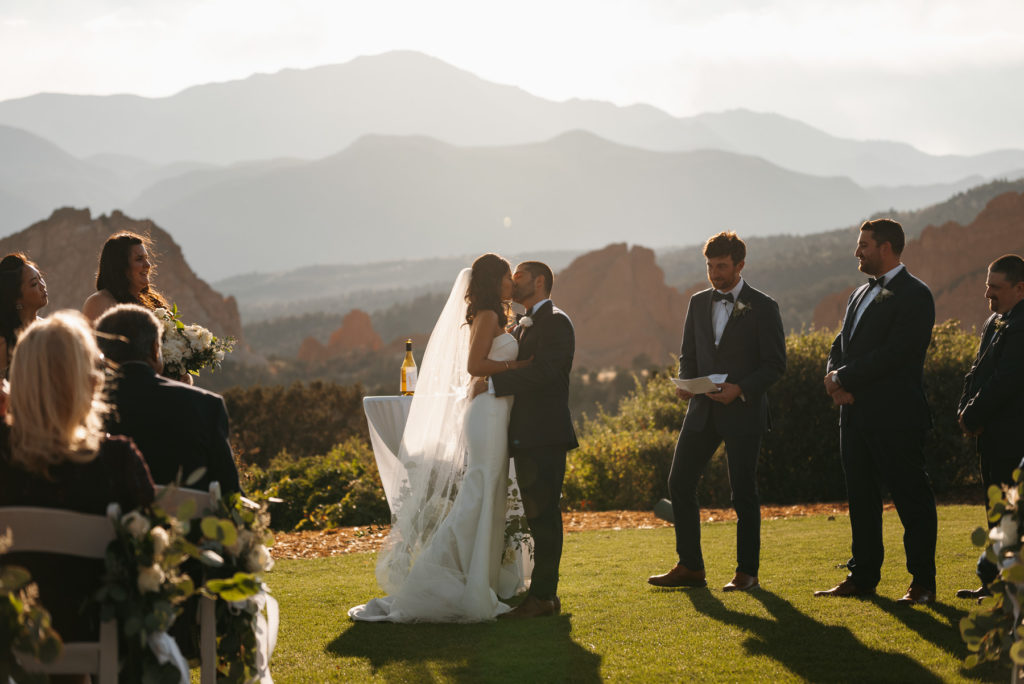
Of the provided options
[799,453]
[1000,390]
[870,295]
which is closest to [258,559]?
[870,295]

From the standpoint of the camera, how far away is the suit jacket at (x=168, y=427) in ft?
→ 11.2

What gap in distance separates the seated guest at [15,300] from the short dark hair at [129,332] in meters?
2.73

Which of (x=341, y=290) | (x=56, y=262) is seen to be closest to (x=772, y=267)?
(x=56, y=262)

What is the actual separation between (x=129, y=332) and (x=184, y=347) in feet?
7.59

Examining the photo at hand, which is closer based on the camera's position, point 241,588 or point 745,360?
point 241,588

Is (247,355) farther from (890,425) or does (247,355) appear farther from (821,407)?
(890,425)

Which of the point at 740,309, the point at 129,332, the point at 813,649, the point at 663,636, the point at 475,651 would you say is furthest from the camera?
the point at 740,309

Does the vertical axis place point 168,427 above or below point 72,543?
above

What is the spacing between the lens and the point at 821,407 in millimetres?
11383

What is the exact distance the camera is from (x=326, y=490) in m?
11.8

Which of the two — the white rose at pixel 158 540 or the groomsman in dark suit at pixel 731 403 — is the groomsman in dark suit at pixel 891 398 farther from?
the white rose at pixel 158 540

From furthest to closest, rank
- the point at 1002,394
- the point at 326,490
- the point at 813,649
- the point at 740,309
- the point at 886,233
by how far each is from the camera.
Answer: the point at 326,490 → the point at 740,309 → the point at 886,233 → the point at 1002,394 → the point at 813,649

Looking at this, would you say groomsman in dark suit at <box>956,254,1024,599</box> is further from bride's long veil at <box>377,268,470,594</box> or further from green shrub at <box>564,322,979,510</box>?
green shrub at <box>564,322,979,510</box>

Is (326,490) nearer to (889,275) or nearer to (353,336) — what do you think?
(889,275)
